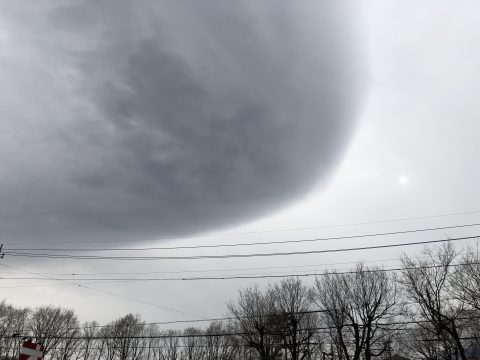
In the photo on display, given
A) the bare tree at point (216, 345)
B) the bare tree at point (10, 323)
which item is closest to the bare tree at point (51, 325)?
the bare tree at point (10, 323)

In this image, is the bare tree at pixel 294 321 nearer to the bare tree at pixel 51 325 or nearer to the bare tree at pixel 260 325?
the bare tree at pixel 260 325

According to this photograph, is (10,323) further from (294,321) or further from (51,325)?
(294,321)

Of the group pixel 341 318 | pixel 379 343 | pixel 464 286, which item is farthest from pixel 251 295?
pixel 464 286

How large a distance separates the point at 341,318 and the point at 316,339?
34.2 feet

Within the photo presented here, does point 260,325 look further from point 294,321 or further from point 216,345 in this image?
point 216,345

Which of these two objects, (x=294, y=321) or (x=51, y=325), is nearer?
(x=294, y=321)

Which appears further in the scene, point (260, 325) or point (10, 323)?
point (10, 323)

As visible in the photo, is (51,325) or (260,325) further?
(51,325)

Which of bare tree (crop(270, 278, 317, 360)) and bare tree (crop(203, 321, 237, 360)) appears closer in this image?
bare tree (crop(270, 278, 317, 360))

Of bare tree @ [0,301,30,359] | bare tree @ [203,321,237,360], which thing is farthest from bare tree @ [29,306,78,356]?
bare tree @ [203,321,237,360]

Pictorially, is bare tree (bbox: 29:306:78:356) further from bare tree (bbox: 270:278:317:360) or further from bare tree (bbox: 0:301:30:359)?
bare tree (bbox: 270:278:317:360)

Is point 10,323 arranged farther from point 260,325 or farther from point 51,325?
point 260,325

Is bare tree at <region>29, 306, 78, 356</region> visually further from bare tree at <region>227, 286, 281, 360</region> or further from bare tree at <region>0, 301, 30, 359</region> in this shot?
bare tree at <region>227, 286, 281, 360</region>

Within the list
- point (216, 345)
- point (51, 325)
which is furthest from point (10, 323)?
point (216, 345)
